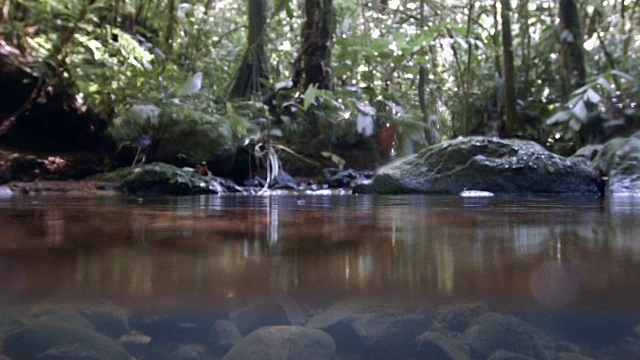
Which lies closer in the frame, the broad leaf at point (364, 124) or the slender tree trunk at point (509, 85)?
the broad leaf at point (364, 124)

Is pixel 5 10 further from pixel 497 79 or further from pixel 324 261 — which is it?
pixel 497 79

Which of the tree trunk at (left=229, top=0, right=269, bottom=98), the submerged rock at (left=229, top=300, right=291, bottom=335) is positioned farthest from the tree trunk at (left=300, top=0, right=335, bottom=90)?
the submerged rock at (left=229, top=300, right=291, bottom=335)

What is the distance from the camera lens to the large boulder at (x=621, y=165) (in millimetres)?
4508

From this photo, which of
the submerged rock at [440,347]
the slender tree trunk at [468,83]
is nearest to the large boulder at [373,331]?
the submerged rock at [440,347]

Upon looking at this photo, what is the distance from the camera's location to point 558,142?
23.8 feet

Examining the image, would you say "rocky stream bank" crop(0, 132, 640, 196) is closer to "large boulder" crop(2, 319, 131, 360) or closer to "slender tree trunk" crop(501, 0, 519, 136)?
"slender tree trunk" crop(501, 0, 519, 136)

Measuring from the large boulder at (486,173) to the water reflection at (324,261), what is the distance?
10.2 feet

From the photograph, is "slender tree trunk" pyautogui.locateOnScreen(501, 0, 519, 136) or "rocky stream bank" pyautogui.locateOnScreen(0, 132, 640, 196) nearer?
"rocky stream bank" pyautogui.locateOnScreen(0, 132, 640, 196)

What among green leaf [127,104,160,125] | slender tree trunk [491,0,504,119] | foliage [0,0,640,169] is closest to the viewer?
green leaf [127,104,160,125]

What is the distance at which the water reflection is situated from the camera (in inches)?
30.1

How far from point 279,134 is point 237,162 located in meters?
0.56

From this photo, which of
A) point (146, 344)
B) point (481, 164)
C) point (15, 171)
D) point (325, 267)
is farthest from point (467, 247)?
point (15, 171)

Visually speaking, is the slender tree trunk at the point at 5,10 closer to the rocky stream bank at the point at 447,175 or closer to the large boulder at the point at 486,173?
the rocky stream bank at the point at 447,175

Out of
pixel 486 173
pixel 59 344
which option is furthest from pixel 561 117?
pixel 59 344
